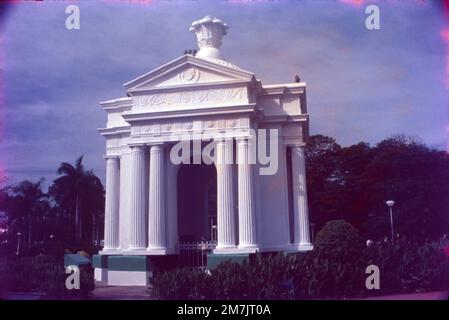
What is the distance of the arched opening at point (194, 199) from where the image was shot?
2328 cm

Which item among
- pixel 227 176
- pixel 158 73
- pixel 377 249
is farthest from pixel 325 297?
pixel 158 73

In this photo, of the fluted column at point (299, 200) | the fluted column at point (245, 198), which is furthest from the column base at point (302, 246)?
the fluted column at point (245, 198)

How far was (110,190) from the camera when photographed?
22.4 meters

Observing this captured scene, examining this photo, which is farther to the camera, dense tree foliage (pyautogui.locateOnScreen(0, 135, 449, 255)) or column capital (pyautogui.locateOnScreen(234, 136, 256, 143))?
dense tree foliage (pyautogui.locateOnScreen(0, 135, 449, 255))

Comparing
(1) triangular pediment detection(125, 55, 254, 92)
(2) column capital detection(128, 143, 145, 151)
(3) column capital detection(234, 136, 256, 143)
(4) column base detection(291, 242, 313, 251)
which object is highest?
(1) triangular pediment detection(125, 55, 254, 92)

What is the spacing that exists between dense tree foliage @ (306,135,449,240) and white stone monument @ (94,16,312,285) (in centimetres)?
901

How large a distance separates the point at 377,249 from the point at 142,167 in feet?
33.9

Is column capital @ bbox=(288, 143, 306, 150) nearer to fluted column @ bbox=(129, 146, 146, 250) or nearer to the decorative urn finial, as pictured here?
the decorative urn finial

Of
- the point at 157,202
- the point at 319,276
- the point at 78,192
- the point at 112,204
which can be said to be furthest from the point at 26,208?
the point at 319,276

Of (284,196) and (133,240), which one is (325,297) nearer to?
(284,196)

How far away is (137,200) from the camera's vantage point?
19.1 meters

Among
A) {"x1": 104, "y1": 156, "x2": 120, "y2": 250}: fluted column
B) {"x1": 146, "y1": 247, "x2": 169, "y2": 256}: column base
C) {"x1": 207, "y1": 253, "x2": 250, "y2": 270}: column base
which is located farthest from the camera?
{"x1": 104, "y1": 156, "x2": 120, "y2": 250}: fluted column

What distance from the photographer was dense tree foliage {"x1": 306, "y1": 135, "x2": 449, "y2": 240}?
2862cm

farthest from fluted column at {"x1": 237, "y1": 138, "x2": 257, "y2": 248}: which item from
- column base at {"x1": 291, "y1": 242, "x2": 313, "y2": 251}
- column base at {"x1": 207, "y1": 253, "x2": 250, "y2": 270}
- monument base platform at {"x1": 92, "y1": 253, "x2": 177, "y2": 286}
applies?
monument base platform at {"x1": 92, "y1": 253, "x2": 177, "y2": 286}
